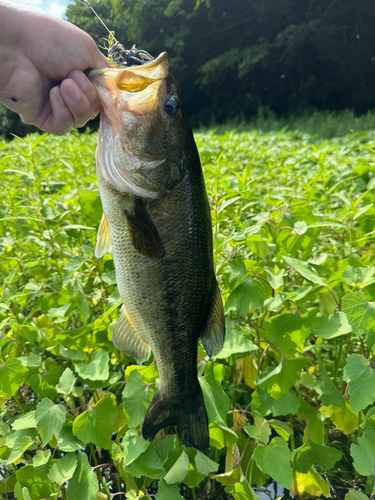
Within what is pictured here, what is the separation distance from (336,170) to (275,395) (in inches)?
102

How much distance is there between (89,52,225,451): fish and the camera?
1474 millimetres

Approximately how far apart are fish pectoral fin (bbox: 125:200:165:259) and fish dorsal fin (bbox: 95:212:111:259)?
0.23 m

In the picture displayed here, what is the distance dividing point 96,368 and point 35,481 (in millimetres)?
487

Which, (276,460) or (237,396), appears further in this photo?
(237,396)

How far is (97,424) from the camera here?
1.62 m

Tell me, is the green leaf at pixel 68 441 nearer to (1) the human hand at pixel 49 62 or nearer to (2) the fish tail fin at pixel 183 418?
(2) the fish tail fin at pixel 183 418

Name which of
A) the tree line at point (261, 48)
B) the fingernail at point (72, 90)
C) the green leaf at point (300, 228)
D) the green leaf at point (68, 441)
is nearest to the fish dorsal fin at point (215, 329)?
the green leaf at point (300, 228)

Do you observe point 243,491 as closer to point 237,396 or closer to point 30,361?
point 237,396

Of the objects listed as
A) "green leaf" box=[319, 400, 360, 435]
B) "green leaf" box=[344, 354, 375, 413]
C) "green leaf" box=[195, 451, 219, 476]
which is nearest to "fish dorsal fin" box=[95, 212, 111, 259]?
"green leaf" box=[195, 451, 219, 476]

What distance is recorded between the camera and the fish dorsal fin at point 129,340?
67.9 inches

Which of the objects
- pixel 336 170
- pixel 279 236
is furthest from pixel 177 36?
pixel 279 236

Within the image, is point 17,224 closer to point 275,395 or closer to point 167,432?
point 167,432

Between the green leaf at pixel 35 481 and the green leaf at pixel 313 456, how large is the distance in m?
1.03

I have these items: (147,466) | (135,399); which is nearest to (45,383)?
(135,399)
